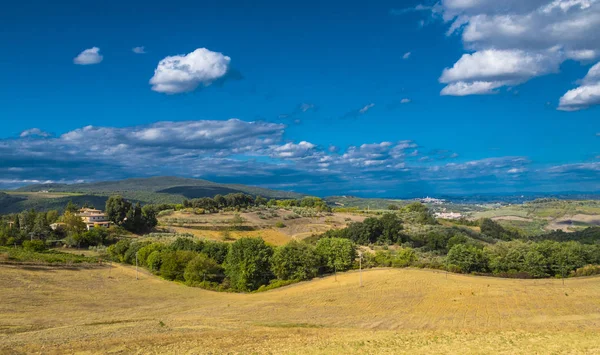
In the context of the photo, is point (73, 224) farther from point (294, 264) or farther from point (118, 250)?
point (294, 264)

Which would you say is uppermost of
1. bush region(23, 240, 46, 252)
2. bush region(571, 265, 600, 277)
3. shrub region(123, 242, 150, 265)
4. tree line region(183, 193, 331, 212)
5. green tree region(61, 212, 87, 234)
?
tree line region(183, 193, 331, 212)

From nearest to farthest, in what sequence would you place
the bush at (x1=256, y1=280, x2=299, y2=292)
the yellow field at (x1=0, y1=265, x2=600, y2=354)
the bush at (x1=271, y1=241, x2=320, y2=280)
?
1. the yellow field at (x1=0, y1=265, x2=600, y2=354)
2. the bush at (x1=256, y1=280, x2=299, y2=292)
3. the bush at (x1=271, y1=241, x2=320, y2=280)

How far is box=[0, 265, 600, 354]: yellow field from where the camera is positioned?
25.3 m

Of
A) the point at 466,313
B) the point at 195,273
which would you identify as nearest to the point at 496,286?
the point at 466,313

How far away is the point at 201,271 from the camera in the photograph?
67312mm

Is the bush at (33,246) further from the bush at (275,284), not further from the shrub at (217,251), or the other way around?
the bush at (275,284)

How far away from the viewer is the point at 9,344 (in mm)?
24562

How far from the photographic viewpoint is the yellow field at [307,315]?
25297 mm

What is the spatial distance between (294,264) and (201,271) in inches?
589

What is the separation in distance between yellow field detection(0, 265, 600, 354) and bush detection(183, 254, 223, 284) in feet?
14.9

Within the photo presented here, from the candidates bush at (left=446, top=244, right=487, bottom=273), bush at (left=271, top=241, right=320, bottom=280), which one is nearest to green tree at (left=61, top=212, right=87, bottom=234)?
bush at (left=271, top=241, right=320, bottom=280)

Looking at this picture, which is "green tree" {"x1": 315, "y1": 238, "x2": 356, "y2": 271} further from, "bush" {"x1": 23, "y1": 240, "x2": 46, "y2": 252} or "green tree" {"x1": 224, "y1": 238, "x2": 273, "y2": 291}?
"bush" {"x1": 23, "y1": 240, "x2": 46, "y2": 252}

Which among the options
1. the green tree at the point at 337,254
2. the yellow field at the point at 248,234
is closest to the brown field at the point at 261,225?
the yellow field at the point at 248,234

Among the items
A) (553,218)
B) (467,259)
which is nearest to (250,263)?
(467,259)
